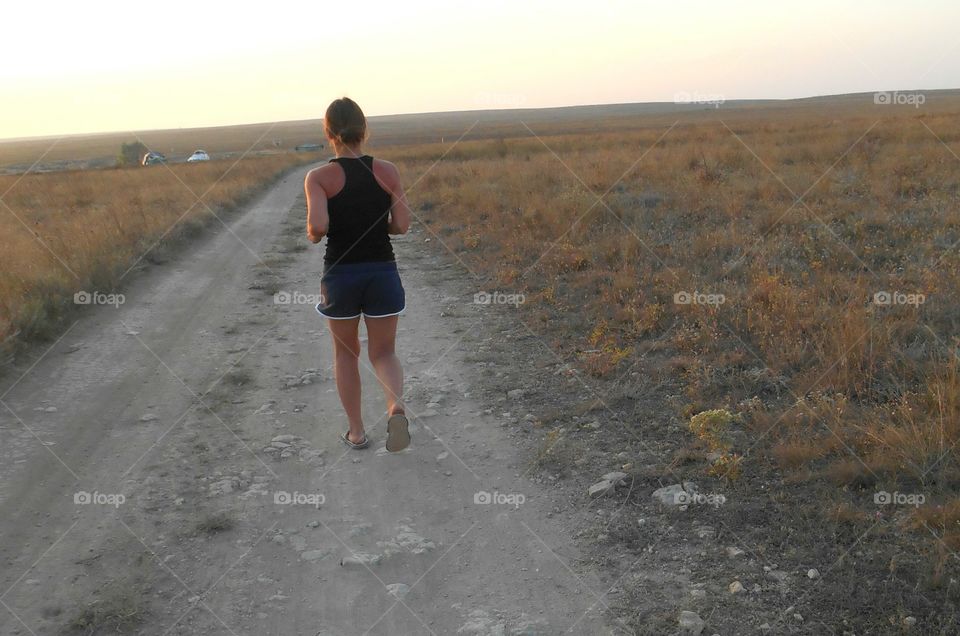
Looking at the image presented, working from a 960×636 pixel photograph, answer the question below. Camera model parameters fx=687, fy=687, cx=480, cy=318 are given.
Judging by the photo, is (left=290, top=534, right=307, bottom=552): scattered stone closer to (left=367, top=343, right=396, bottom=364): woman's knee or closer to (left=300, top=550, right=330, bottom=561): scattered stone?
(left=300, top=550, right=330, bottom=561): scattered stone

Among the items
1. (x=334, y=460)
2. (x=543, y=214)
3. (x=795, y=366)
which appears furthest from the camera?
(x=543, y=214)

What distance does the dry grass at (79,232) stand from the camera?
6895 millimetres

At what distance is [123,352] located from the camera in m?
6.14

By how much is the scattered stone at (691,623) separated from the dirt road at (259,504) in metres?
0.34

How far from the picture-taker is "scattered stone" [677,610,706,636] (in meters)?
2.67

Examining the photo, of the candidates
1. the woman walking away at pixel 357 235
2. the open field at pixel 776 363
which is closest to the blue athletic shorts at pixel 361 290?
the woman walking away at pixel 357 235

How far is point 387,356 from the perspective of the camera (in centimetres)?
429

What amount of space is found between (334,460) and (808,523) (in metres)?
2.61

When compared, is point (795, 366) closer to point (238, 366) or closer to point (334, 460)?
point (334, 460)

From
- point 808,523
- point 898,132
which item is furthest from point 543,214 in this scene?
point 898,132

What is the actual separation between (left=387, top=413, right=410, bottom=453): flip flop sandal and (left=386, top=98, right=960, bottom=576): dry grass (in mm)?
1843

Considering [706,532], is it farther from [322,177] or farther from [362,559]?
[322,177]

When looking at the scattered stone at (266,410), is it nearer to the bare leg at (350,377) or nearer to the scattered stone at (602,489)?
the bare leg at (350,377)

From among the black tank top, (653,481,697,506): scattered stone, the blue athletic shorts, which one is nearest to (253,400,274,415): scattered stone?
the blue athletic shorts
